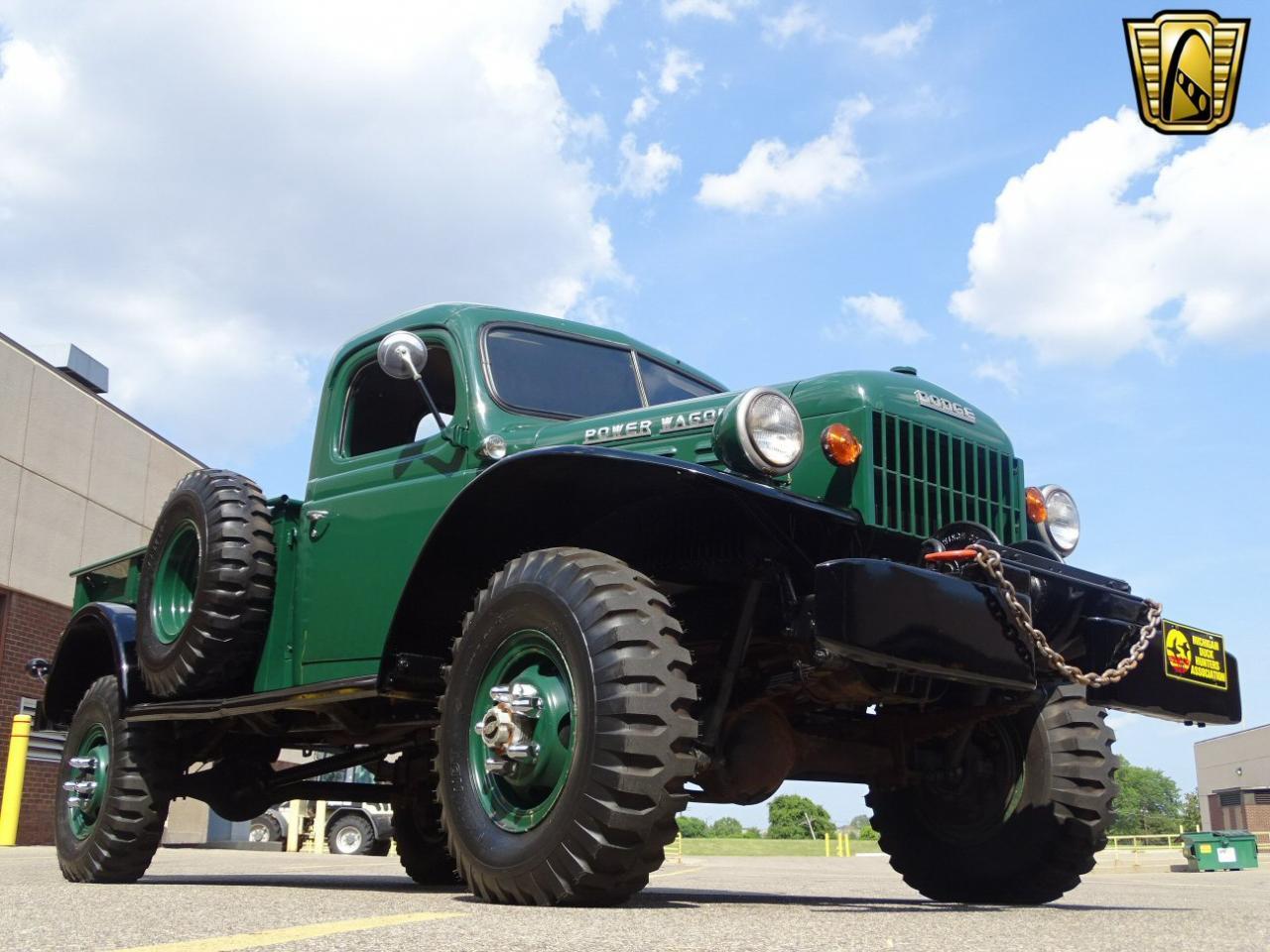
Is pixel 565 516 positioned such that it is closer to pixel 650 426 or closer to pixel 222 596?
pixel 650 426

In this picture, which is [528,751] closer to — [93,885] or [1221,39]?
[93,885]

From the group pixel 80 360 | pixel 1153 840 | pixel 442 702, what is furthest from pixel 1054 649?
pixel 1153 840

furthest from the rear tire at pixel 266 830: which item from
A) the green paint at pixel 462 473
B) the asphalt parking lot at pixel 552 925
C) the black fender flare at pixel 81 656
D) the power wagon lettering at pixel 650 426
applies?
the power wagon lettering at pixel 650 426

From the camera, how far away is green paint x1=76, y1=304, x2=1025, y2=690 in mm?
4730

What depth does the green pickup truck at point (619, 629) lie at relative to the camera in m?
4.02

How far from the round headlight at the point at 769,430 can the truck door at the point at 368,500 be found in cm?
134

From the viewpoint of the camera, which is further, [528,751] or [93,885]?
[93,885]

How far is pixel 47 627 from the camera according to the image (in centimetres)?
1967

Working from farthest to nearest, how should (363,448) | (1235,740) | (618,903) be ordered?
(1235,740), (363,448), (618,903)

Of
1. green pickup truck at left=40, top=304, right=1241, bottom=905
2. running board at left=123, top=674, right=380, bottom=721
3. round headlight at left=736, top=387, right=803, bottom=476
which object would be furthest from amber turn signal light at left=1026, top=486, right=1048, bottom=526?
running board at left=123, top=674, right=380, bottom=721

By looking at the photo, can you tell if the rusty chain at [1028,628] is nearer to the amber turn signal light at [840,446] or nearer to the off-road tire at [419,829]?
the amber turn signal light at [840,446]

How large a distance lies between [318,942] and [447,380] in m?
3.32

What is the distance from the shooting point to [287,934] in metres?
3.18

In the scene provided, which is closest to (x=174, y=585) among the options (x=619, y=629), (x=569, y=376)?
(x=569, y=376)
